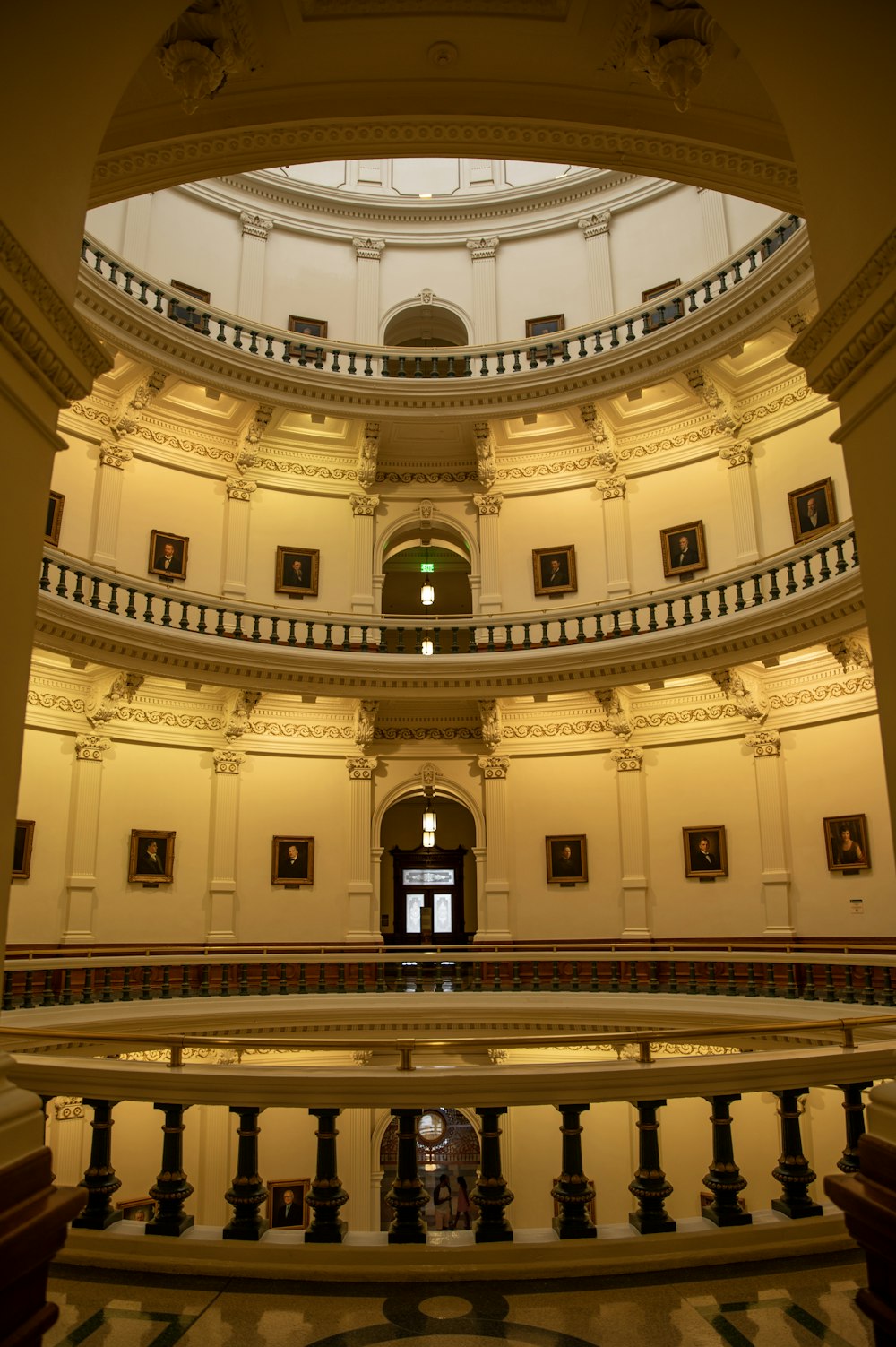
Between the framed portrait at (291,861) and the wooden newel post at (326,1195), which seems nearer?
the wooden newel post at (326,1195)

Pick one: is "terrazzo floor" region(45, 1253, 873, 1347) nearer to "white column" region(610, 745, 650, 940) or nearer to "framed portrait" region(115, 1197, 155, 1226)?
"framed portrait" region(115, 1197, 155, 1226)

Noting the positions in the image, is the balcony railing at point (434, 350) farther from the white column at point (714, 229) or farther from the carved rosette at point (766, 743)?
the carved rosette at point (766, 743)

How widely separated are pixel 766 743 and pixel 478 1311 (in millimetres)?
14437

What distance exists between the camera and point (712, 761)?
17.6m

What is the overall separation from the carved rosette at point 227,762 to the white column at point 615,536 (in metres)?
7.97

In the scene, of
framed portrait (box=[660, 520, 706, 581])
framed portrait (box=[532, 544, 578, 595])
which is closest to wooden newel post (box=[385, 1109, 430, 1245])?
framed portrait (box=[660, 520, 706, 581])

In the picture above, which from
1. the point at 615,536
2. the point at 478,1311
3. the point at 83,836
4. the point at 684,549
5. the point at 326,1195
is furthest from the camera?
the point at 615,536

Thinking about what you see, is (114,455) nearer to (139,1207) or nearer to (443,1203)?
(139,1207)

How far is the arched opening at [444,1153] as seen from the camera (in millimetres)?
18891

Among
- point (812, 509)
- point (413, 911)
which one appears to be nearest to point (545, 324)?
point (812, 509)

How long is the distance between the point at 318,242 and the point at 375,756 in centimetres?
1200

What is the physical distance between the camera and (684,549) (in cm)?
1886

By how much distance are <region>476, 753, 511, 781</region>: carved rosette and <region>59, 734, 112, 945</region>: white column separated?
7.13 meters

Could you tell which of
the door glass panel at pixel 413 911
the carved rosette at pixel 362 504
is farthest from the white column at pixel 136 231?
the door glass panel at pixel 413 911
